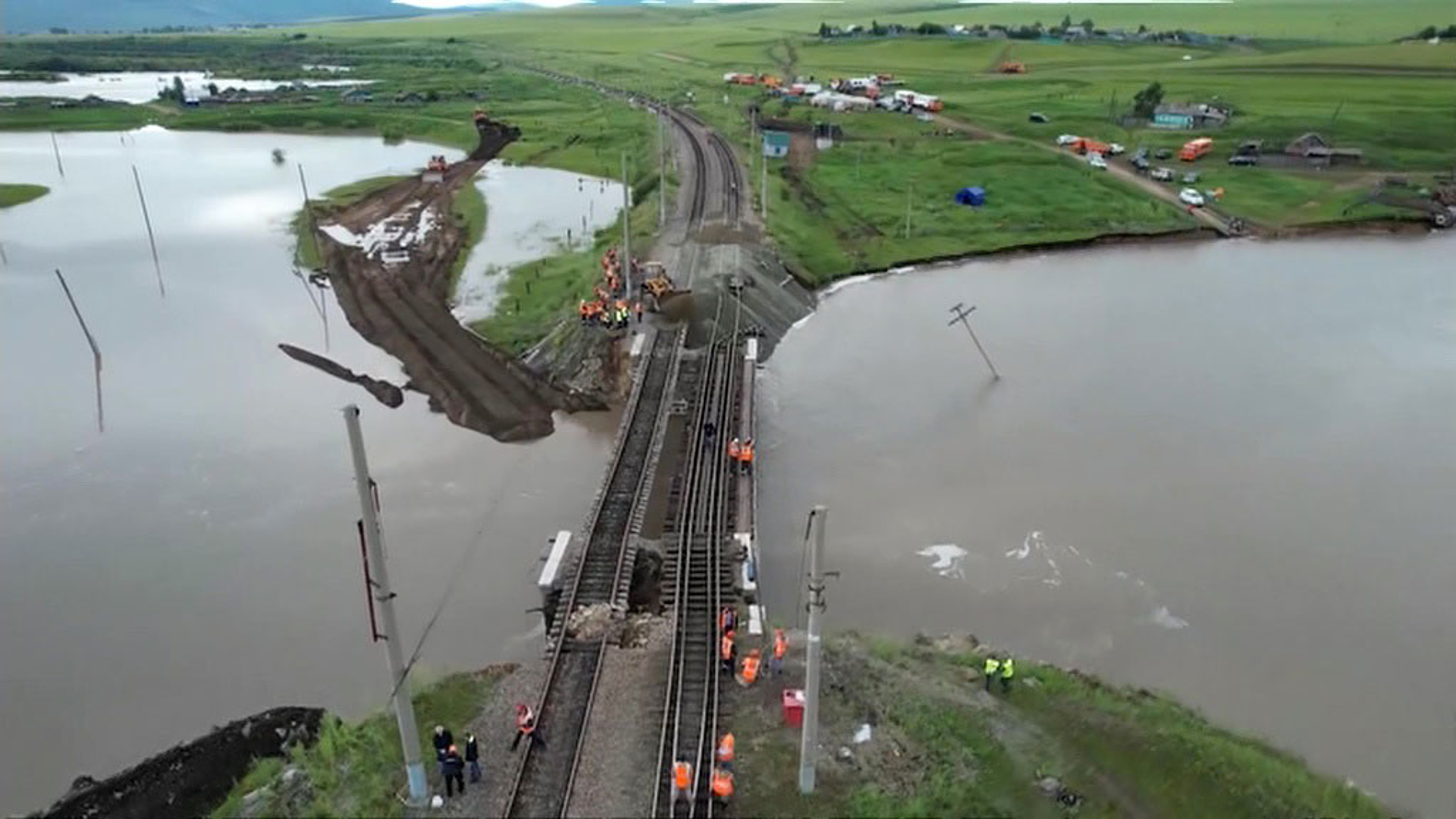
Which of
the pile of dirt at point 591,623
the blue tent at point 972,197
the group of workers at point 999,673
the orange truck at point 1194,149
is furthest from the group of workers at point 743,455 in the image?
the orange truck at point 1194,149

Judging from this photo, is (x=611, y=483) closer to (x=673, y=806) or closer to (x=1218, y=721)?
(x=673, y=806)

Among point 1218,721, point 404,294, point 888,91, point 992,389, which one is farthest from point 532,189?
point 1218,721

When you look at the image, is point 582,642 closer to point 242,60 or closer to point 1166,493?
point 1166,493

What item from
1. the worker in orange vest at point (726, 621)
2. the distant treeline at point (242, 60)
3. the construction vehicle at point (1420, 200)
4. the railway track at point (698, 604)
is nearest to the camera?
the railway track at point (698, 604)

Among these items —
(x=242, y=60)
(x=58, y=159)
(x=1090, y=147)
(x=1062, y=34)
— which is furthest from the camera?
(x=242, y=60)

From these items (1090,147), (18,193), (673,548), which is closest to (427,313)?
(673,548)

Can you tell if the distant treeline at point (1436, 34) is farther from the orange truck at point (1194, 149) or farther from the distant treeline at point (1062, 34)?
the orange truck at point (1194, 149)
